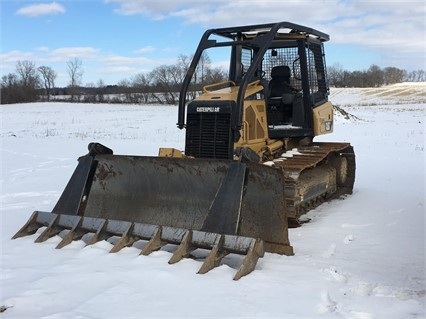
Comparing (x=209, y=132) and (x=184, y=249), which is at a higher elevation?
(x=209, y=132)

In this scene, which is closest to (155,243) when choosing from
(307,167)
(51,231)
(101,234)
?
(101,234)

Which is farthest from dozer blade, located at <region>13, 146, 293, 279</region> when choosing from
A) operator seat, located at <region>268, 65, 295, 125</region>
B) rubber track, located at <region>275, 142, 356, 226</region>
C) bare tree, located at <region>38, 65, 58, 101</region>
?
bare tree, located at <region>38, 65, 58, 101</region>

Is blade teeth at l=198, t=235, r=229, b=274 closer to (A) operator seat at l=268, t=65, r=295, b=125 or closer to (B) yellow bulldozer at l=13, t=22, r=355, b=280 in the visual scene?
(B) yellow bulldozer at l=13, t=22, r=355, b=280

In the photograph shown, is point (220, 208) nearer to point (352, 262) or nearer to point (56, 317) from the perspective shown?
point (352, 262)

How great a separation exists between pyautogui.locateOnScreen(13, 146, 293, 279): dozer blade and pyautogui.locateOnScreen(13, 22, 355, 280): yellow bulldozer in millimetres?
11

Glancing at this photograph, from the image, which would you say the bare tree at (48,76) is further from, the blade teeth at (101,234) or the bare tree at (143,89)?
the blade teeth at (101,234)

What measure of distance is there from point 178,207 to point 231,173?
794 millimetres

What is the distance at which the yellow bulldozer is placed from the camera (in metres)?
5.22

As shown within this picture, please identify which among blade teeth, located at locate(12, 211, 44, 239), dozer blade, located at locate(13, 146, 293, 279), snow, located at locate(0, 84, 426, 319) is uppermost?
dozer blade, located at locate(13, 146, 293, 279)

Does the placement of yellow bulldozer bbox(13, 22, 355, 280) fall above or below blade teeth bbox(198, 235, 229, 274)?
above

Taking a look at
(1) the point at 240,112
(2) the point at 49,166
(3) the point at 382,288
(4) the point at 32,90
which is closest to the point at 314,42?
(1) the point at 240,112

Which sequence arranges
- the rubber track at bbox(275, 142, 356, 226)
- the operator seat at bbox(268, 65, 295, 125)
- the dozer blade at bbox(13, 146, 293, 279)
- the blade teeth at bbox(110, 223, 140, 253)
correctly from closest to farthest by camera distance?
the dozer blade at bbox(13, 146, 293, 279), the blade teeth at bbox(110, 223, 140, 253), the rubber track at bbox(275, 142, 356, 226), the operator seat at bbox(268, 65, 295, 125)

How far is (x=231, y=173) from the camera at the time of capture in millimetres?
5441

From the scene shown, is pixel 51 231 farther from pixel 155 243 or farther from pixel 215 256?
pixel 215 256
